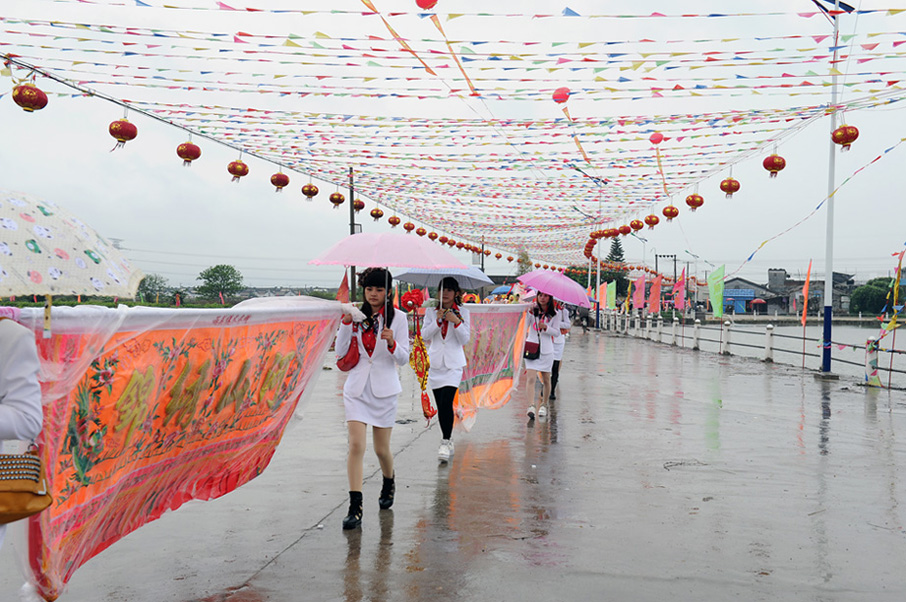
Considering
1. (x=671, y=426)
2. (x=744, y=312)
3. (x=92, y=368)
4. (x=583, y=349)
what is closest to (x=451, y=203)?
(x=583, y=349)

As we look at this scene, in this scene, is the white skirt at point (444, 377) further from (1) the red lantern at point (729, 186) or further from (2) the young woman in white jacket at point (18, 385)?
(1) the red lantern at point (729, 186)

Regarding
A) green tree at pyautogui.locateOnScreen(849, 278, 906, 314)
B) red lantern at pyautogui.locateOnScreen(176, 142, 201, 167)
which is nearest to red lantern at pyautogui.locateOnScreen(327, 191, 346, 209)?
red lantern at pyautogui.locateOnScreen(176, 142, 201, 167)

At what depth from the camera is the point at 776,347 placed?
3728 cm

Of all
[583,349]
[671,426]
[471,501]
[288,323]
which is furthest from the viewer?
[583,349]

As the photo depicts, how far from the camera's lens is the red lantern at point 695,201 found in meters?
14.7

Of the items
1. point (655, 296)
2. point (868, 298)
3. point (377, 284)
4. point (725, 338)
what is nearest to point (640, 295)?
point (655, 296)

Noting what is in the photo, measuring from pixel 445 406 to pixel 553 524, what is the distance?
218 centimetres

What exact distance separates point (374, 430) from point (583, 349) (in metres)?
20.2

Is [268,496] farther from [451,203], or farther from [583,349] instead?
[583,349]

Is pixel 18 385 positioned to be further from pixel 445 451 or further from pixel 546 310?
pixel 546 310

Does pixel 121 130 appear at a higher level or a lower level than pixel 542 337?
higher

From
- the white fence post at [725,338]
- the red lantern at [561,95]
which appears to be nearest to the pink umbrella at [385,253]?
the red lantern at [561,95]

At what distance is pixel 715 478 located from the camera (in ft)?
20.8

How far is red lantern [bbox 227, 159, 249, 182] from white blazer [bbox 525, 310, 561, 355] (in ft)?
16.8
